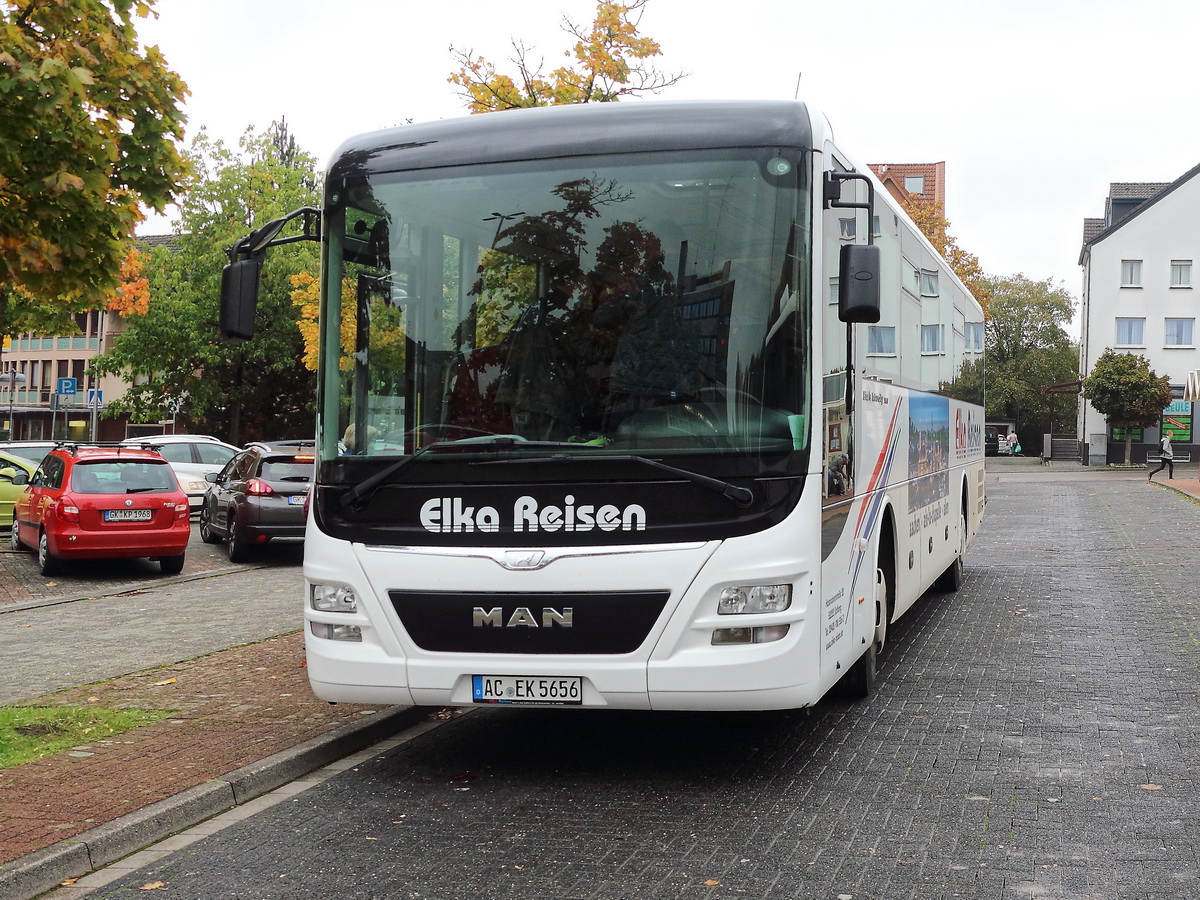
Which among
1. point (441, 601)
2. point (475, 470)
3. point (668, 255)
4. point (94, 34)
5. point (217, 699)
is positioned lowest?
point (217, 699)

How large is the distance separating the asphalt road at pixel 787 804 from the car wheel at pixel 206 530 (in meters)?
14.6

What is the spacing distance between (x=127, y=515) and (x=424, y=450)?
11.9 meters

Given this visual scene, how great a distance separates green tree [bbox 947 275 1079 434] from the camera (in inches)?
3150

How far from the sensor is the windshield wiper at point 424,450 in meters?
6.37

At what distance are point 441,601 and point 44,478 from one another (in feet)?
45.1

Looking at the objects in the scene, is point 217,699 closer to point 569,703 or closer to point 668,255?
point 569,703

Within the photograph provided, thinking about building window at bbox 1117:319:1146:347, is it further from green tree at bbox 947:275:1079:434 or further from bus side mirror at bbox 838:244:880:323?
bus side mirror at bbox 838:244:880:323

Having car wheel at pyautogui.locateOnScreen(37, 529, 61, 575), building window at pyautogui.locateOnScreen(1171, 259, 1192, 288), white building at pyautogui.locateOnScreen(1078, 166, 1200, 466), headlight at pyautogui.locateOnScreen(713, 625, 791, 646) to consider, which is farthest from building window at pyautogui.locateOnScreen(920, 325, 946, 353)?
building window at pyautogui.locateOnScreen(1171, 259, 1192, 288)

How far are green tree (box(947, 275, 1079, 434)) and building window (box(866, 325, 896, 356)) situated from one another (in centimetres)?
5968

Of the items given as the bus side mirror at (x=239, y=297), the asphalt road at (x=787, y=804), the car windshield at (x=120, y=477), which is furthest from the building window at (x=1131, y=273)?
the bus side mirror at (x=239, y=297)

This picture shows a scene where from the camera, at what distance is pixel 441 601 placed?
20.8 feet

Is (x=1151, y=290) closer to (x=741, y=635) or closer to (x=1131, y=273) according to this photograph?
(x=1131, y=273)

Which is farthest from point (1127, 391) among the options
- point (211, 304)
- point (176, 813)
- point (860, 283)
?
point (176, 813)

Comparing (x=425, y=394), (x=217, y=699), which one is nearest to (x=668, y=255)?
(x=425, y=394)
